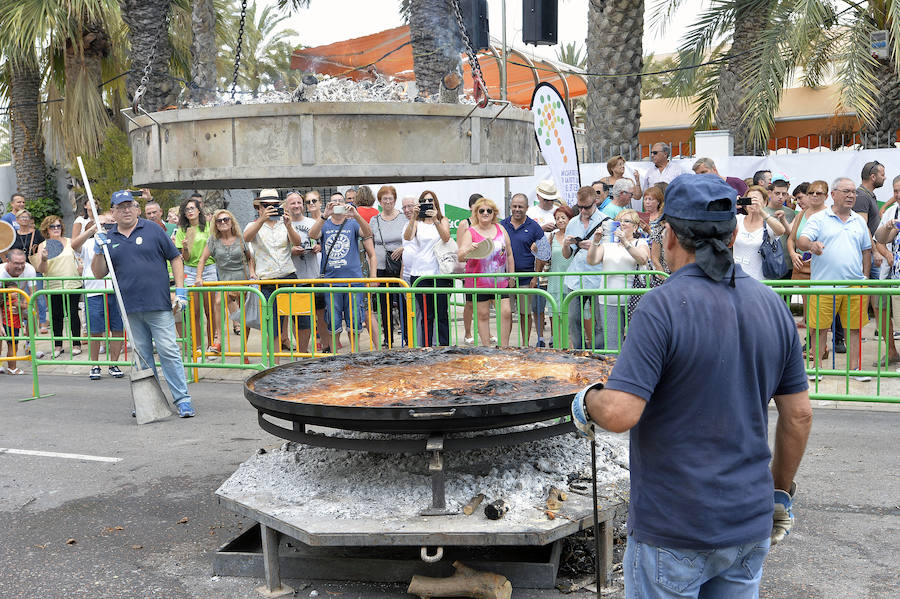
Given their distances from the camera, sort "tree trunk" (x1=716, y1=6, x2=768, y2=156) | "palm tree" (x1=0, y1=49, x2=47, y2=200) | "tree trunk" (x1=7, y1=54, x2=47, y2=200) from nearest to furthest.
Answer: "tree trunk" (x1=716, y1=6, x2=768, y2=156), "palm tree" (x1=0, y1=49, x2=47, y2=200), "tree trunk" (x1=7, y1=54, x2=47, y2=200)

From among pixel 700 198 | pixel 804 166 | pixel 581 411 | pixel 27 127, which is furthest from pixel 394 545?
pixel 27 127

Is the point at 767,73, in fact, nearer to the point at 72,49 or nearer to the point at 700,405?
the point at 700,405

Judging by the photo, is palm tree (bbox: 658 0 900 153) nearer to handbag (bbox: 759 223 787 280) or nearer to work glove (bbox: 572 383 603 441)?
handbag (bbox: 759 223 787 280)

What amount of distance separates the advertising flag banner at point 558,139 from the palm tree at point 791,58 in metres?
4.90

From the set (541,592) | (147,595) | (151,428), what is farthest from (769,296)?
(151,428)

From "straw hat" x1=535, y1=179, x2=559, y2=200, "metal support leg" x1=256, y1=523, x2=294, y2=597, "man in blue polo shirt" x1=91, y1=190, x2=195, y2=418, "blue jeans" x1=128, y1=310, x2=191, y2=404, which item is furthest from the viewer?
"straw hat" x1=535, y1=179, x2=559, y2=200

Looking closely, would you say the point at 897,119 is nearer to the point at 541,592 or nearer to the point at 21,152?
the point at 541,592

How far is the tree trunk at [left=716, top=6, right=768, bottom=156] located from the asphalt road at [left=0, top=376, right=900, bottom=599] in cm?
952

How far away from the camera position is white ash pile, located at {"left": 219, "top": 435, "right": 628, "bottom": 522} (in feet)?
15.8

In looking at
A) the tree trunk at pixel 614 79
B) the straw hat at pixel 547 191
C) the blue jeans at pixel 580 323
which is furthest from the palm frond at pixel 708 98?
the blue jeans at pixel 580 323

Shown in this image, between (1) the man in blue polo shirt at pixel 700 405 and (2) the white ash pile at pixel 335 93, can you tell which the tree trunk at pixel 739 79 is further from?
(1) the man in blue polo shirt at pixel 700 405

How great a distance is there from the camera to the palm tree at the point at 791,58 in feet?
47.8

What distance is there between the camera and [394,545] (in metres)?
4.54

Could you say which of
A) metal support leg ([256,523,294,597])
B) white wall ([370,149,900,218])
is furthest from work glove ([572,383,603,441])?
white wall ([370,149,900,218])
